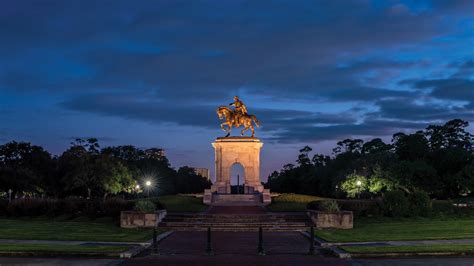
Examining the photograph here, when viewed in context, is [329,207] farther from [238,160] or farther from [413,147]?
[413,147]

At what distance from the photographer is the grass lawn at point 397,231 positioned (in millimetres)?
27620

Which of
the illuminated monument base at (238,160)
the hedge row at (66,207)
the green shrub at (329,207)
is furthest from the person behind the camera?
the illuminated monument base at (238,160)

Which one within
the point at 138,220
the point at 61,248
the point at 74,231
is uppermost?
the point at 138,220

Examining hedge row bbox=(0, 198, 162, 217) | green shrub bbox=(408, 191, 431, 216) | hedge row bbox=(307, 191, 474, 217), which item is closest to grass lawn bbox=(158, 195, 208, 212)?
hedge row bbox=(0, 198, 162, 217)

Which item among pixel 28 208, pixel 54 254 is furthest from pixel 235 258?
pixel 28 208

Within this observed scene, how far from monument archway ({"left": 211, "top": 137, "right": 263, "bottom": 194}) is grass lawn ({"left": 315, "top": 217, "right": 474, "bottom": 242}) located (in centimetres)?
2579

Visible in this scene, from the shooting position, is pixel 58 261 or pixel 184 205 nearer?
pixel 58 261

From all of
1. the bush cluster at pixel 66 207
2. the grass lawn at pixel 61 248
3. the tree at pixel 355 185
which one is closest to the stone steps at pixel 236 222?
the bush cluster at pixel 66 207

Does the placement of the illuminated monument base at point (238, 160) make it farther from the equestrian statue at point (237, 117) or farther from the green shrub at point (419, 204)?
the green shrub at point (419, 204)

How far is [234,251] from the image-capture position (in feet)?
75.7

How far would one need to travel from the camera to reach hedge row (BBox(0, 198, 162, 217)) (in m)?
40.5

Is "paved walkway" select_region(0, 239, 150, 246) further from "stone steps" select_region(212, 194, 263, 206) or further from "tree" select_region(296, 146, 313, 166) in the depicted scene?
"tree" select_region(296, 146, 313, 166)

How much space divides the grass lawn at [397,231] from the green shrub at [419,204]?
1568 mm

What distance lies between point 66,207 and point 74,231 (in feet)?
36.8
